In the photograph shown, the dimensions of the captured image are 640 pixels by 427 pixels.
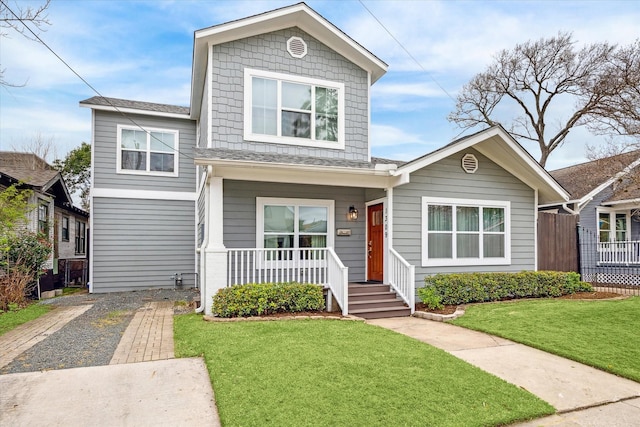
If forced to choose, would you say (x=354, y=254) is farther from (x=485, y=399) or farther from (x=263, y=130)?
(x=485, y=399)

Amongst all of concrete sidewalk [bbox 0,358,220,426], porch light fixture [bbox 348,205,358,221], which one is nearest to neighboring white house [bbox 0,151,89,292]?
concrete sidewalk [bbox 0,358,220,426]

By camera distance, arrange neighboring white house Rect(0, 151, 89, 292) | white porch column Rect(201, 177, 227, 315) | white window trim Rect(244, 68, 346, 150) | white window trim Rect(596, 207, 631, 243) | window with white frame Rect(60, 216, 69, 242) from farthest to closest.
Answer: white window trim Rect(596, 207, 631, 243) → window with white frame Rect(60, 216, 69, 242) → neighboring white house Rect(0, 151, 89, 292) → white window trim Rect(244, 68, 346, 150) → white porch column Rect(201, 177, 227, 315)

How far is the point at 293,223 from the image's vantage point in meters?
9.23

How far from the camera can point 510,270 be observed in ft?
32.9

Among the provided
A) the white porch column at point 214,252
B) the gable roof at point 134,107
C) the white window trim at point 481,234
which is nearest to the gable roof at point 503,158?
the white window trim at point 481,234

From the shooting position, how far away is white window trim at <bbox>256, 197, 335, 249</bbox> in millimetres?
8930

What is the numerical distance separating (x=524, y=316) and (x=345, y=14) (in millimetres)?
8860

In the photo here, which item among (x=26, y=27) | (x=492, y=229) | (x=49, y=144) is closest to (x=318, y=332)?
(x=492, y=229)

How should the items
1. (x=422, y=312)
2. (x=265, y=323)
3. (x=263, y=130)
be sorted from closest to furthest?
(x=265, y=323) → (x=422, y=312) → (x=263, y=130)

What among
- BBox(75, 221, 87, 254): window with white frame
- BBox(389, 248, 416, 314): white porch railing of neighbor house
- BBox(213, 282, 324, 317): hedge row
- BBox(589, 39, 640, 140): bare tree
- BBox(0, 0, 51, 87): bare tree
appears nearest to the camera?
BBox(0, 0, 51, 87): bare tree

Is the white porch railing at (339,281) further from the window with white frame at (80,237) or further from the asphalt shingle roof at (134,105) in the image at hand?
the window with white frame at (80,237)

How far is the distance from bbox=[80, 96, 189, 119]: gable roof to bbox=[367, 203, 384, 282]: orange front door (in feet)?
23.5

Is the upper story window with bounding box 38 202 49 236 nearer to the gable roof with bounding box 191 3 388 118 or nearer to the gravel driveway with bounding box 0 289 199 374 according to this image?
the gravel driveway with bounding box 0 289 199 374

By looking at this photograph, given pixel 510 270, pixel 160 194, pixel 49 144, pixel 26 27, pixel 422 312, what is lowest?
pixel 422 312
